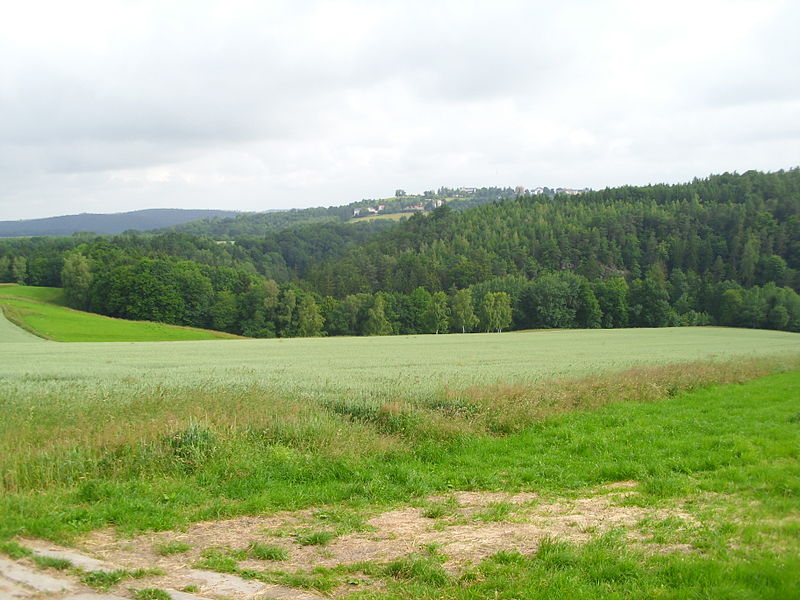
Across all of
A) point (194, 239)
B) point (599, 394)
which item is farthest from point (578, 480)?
point (194, 239)

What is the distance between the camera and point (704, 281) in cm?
11412

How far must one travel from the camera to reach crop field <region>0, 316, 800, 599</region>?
6.05 metres

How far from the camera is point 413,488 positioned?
9398mm

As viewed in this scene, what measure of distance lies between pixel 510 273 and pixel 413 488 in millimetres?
126146

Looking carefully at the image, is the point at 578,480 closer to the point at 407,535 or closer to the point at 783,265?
the point at 407,535

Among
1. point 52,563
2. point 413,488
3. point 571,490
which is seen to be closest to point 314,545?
point 413,488

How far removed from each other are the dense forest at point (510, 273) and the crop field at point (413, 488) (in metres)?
87.7

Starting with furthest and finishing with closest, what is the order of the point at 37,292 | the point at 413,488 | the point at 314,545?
1. the point at 37,292
2. the point at 413,488
3. the point at 314,545

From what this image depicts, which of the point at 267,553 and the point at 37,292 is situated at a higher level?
the point at 267,553

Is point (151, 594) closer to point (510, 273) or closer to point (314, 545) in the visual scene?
point (314, 545)

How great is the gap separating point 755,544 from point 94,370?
82.6ft

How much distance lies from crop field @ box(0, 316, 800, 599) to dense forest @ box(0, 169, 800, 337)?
87657 mm

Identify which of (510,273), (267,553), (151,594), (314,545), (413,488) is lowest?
(510,273)

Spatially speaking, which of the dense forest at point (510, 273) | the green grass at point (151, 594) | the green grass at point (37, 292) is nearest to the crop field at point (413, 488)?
the green grass at point (151, 594)
